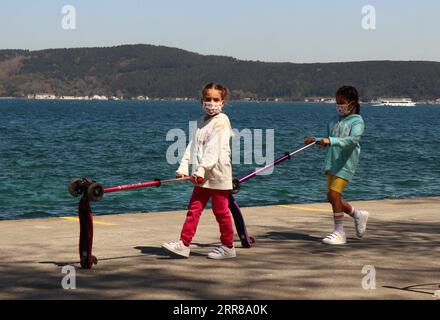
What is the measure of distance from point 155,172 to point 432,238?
29.0 meters

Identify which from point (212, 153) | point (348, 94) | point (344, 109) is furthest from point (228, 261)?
point (348, 94)

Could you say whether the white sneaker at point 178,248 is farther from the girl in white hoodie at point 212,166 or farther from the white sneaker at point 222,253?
the white sneaker at point 222,253

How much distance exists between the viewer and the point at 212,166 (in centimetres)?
747

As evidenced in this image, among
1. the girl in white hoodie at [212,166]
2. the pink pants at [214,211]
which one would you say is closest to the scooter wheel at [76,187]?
the girl in white hoodie at [212,166]

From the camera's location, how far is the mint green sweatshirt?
8445 millimetres

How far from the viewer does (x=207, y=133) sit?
753 cm

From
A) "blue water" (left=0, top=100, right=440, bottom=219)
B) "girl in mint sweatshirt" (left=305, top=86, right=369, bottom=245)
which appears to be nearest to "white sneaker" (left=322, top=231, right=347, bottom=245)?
"girl in mint sweatshirt" (left=305, top=86, right=369, bottom=245)

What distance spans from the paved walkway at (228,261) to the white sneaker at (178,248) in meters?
0.08

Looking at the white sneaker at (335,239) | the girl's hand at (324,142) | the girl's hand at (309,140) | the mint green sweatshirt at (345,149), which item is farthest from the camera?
the white sneaker at (335,239)

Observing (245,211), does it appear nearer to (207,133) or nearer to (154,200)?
(207,133)

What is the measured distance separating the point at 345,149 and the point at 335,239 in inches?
34.0

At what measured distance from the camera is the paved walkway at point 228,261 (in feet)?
20.2

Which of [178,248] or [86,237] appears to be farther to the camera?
[178,248]

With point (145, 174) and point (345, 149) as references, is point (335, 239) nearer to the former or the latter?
point (345, 149)
